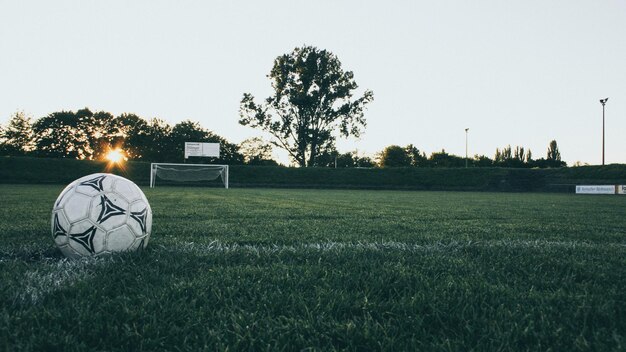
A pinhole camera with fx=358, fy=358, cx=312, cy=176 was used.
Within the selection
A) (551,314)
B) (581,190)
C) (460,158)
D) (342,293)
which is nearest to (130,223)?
(342,293)

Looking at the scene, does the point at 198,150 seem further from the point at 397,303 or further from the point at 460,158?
the point at 460,158

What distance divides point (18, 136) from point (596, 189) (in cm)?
6552

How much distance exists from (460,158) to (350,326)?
82.3m

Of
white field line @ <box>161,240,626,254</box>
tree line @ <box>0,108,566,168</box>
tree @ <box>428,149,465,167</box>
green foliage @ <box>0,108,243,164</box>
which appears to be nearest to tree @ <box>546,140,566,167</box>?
tree @ <box>428,149,465,167</box>

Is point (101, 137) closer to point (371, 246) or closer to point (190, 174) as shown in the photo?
point (190, 174)

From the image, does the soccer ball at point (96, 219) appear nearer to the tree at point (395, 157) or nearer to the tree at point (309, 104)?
the tree at point (309, 104)

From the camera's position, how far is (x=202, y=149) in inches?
1379

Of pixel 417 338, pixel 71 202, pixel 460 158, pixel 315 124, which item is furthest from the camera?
pixel 460 158

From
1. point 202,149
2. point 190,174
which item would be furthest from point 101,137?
point 190,174

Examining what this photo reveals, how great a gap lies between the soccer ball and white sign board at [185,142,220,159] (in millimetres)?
32669

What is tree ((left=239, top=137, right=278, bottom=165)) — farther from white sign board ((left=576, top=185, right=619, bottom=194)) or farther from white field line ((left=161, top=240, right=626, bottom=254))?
white field line ((left=161, top=240, right=626, bottom=254))

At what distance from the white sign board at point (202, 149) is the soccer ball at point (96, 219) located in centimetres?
3267

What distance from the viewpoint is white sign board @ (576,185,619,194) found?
82.2 ft

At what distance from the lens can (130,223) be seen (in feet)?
8.64
